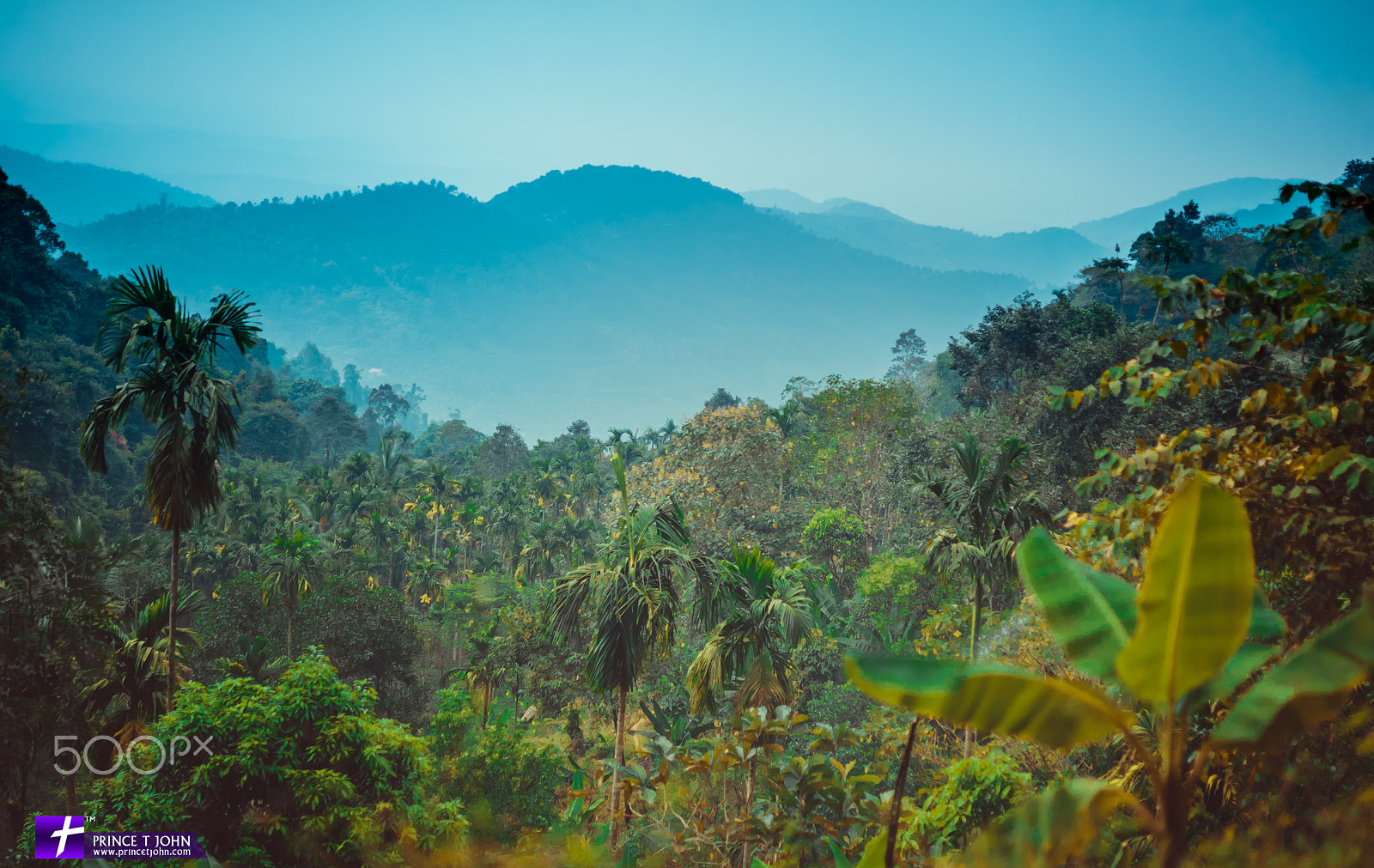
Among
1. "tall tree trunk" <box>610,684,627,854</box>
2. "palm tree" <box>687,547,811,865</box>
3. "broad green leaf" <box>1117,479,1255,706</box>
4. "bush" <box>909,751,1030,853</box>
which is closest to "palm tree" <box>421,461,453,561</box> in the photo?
"palm tree" <box>687,547,811,865</box>

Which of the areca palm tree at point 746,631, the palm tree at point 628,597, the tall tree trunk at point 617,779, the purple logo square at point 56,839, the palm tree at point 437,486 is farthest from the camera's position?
the palm tree at point 437,486

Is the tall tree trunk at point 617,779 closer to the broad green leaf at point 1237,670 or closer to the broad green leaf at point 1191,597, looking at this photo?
the broad green leaf at point 1237,670

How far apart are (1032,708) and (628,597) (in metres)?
7.19

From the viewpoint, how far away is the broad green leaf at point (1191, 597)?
6.32 feet

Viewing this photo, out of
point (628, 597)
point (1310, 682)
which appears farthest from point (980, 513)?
point (1310, 682)

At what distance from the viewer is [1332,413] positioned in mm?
3807

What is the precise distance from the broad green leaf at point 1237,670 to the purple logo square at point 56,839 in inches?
330

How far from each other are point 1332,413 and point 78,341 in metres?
61.7

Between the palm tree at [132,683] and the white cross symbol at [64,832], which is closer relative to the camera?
the white cross symbol at [64,832]

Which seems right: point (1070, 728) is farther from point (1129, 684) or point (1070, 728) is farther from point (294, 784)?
point (294, 784)

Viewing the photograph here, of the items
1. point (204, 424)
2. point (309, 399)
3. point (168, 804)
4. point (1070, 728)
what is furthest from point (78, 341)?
point (1070, 728)

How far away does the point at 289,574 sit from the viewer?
723 inches

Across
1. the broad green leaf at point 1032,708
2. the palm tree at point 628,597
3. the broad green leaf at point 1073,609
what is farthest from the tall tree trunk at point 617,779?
the broad green leaf at point 1032,708

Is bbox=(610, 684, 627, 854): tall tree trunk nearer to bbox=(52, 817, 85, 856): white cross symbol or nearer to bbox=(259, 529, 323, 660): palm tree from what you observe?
bbox=(52, 817, 85, 856): white cross symbol
